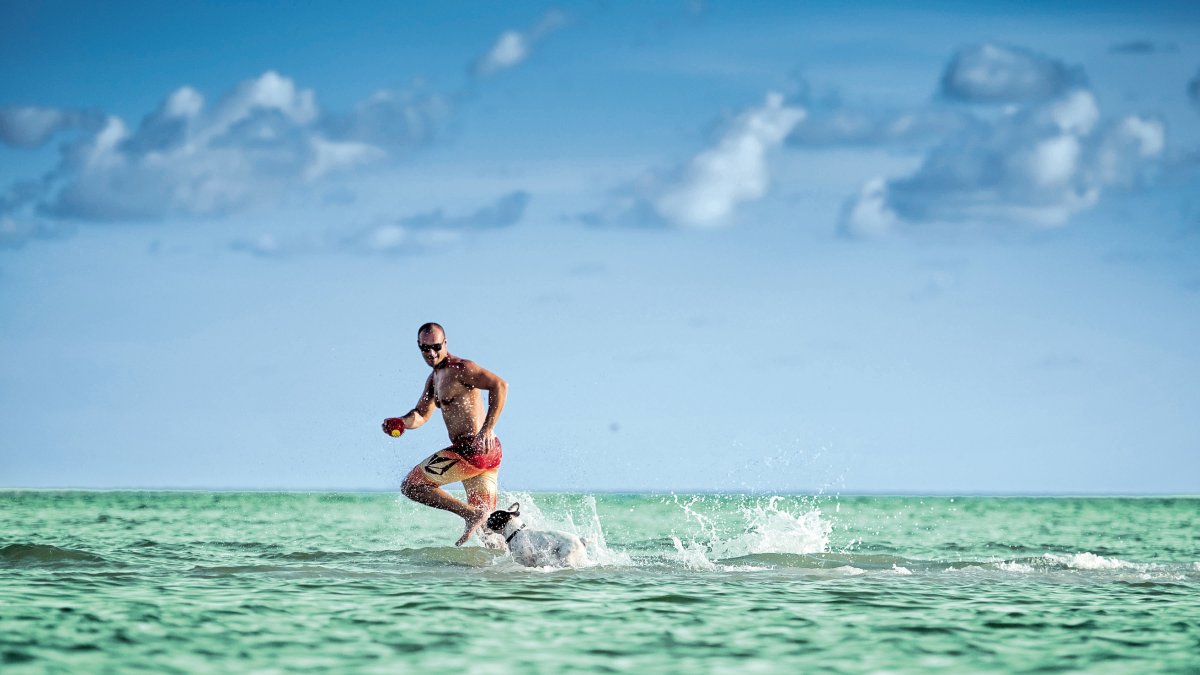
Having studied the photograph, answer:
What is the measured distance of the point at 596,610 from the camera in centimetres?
1005

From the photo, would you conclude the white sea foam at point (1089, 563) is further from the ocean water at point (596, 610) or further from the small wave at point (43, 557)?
the small wave at point (43, 557)

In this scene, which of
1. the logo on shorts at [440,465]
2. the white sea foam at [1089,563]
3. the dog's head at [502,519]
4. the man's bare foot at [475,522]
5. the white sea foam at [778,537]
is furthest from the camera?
the white sea foam at [778,537]

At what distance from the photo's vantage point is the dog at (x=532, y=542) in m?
12.9

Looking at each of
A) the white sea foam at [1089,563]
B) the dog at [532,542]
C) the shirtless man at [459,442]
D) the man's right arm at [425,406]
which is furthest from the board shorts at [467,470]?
the white sea foam at [1089,563]

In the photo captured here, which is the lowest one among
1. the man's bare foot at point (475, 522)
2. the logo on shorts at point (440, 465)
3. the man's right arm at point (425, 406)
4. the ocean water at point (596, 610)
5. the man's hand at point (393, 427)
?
the ocean water at point (596, 610)

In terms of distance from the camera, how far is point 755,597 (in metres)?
11.1

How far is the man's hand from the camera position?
44.1 ft

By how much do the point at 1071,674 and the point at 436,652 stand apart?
3.89 metres

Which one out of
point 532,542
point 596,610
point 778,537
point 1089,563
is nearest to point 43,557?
point 532,542

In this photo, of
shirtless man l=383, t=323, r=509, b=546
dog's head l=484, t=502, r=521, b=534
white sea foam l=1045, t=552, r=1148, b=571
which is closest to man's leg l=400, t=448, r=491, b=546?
shirtless man l=383, t=323, r=509, b=546

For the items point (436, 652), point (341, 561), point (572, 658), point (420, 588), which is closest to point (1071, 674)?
point (572, 658)

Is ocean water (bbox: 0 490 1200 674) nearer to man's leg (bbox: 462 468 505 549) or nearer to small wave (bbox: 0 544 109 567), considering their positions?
small wave (bbox: 0 544 109 567)

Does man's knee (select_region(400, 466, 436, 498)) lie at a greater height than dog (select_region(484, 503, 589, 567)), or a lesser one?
greater

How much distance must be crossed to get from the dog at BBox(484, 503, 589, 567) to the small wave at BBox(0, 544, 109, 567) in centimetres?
438
